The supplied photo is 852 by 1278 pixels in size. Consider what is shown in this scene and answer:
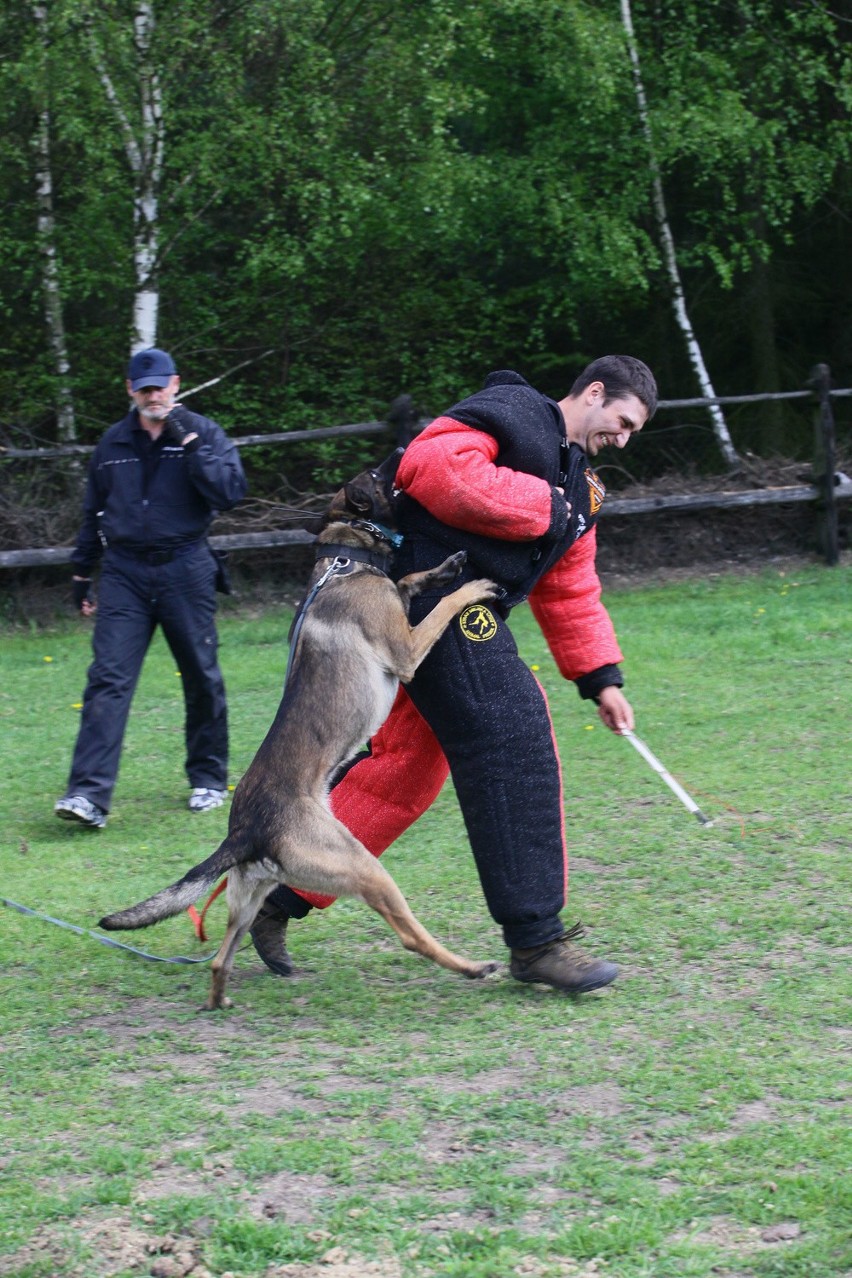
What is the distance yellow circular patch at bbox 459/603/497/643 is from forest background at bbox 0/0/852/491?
28.6 ft

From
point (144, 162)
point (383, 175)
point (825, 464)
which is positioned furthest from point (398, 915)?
point (383, 175)

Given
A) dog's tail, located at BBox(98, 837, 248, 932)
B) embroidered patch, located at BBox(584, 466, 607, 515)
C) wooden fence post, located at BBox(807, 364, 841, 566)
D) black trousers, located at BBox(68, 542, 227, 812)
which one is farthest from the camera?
wooden fence post, located at BBox(807, 364, 841, 566)

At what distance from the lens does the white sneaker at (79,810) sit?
559 cm

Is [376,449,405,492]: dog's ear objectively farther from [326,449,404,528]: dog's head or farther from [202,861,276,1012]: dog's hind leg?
[202,861,276,1012]: dog's hind leg

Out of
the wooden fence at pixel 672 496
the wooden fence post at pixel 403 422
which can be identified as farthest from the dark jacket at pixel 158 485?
the wooden fence post at pixel 403 422

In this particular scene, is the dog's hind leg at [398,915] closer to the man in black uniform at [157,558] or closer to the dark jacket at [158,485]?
the man in black uniform at [157,558]

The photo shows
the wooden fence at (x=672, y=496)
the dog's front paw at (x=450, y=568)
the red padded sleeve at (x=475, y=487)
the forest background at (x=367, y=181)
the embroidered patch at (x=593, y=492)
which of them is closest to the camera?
the red padded sleeve at (x=475, y=487)

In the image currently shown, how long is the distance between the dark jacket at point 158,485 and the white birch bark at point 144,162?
604 centimetres

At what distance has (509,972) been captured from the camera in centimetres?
397

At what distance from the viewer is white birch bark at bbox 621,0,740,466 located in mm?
12094

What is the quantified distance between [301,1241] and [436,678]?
1.62 m

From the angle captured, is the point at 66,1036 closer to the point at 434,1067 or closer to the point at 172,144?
the point at 434,1067

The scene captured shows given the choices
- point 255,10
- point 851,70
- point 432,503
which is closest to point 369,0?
point 255,10

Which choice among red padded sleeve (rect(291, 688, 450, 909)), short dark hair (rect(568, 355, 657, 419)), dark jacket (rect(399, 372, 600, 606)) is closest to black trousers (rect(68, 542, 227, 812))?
red padded sleeve (rect(291, 688, 450, 909))
